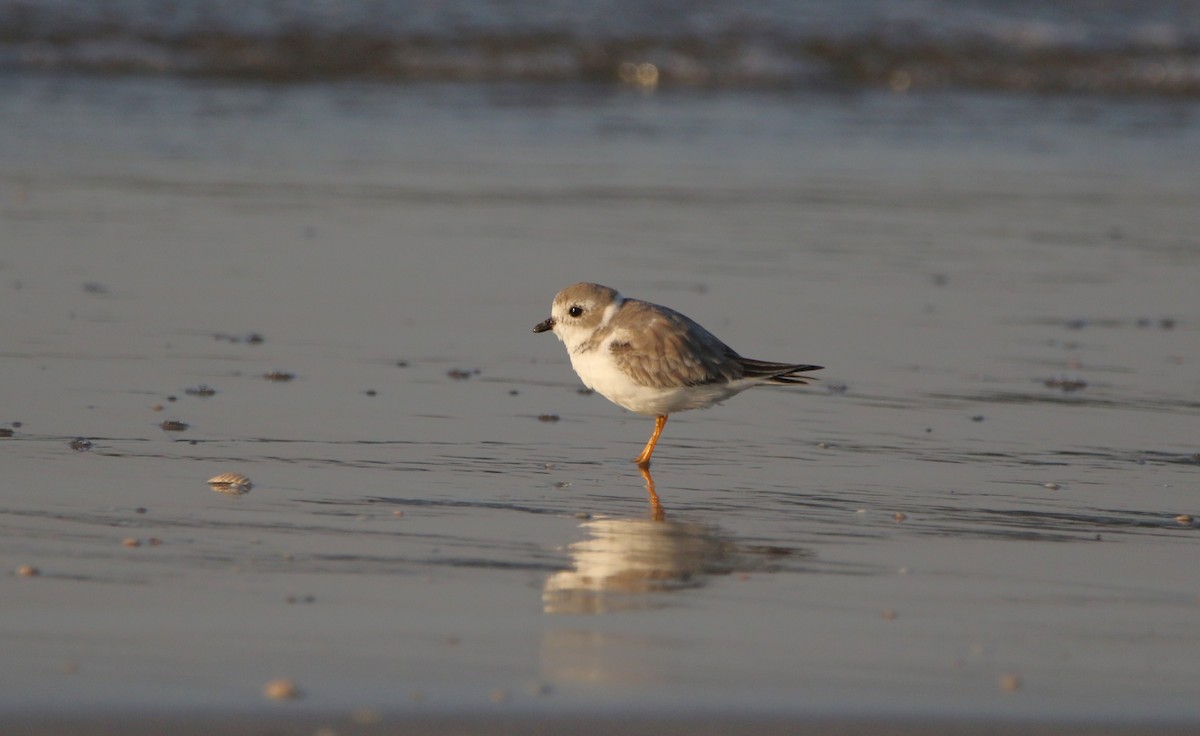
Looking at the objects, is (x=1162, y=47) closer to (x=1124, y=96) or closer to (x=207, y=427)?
(x=1124, y=96)

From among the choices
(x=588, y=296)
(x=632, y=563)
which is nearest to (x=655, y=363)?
(x=588, y=296)

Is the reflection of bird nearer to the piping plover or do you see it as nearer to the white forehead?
the piping plover

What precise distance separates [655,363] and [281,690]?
2.41 m

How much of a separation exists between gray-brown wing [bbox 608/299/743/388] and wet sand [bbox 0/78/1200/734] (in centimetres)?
33

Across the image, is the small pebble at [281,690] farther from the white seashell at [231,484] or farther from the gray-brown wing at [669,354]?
the gray-brown wing at [669,354]

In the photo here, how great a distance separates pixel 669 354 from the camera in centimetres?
532

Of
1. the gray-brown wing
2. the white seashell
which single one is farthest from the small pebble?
the gray-brown wing

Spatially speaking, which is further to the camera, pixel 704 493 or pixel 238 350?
pixel 238 350

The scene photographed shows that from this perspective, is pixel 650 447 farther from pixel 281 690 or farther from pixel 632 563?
pixel 281 690

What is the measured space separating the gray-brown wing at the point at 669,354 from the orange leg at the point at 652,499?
292mm

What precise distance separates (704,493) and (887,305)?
3372 mm

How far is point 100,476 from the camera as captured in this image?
16.0 ft

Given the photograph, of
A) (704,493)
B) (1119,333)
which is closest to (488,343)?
(704,493)

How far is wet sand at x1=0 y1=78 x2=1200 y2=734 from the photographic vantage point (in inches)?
132
